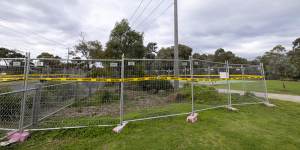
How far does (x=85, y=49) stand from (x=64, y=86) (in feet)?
75.3

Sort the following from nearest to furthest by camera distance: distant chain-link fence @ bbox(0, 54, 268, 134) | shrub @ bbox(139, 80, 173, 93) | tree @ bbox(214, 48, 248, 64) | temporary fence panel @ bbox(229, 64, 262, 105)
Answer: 1. distant chain-link fence @ bbox(0, 54, 268, 134)
2. shrub @ bbox(139, 80, 173, 93)
3. temporary fence panel @ bbox(229, 64, 262, 105)
4. tree @ bbox(214, 48, 248, 64)

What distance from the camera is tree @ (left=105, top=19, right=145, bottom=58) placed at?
1961 centimetres

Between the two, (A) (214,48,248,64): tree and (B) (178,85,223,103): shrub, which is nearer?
(B) (178,85,223,103): shrub

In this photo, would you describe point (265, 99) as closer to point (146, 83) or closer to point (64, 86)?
point (146, 83)

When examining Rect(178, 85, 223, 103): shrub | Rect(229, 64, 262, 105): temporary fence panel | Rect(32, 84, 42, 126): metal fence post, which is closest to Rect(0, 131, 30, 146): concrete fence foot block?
Rect(32, 84, 42, 126): metal fence post

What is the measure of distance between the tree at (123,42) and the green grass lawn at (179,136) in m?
16.7

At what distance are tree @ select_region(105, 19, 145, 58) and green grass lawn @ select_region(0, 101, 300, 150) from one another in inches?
657

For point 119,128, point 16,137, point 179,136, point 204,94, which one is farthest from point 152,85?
point 204,94

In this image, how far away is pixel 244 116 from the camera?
4.86 m

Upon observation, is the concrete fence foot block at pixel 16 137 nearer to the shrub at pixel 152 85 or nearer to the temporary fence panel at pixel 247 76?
the shrub at pixel 152 85

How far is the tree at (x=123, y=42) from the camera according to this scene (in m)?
19.6

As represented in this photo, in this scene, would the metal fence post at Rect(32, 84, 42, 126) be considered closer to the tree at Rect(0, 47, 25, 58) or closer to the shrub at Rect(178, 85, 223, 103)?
the tree at Rect(0, 47, 25, 58)

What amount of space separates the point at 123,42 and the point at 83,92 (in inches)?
633

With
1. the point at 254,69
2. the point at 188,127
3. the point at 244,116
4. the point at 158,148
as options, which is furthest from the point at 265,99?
the point at 158,148
